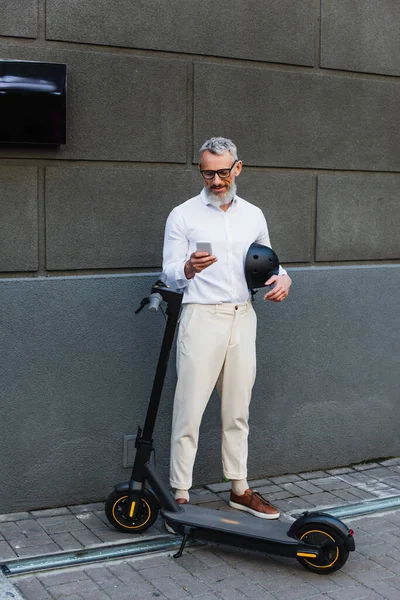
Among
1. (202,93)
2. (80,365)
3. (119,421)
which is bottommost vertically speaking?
(119,421)

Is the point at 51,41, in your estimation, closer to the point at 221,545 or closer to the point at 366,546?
the point at 221,545

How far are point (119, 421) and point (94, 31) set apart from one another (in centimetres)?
239

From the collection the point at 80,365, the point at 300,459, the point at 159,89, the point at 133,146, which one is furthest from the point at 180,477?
the point at 159,89

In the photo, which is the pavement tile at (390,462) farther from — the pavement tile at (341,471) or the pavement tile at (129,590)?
the pavement tile at (129,590)

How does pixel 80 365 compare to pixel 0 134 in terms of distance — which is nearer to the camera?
pixel 0 134

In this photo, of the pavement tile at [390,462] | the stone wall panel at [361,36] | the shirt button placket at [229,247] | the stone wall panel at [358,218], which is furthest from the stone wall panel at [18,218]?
the pavement tile at [390,462]

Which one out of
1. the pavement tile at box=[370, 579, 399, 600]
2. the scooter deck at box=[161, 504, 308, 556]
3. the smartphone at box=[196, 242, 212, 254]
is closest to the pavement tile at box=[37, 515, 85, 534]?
the scooter deck at box=[161, 504, 308, 556]

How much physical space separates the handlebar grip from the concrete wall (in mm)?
893

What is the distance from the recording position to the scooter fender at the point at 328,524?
4.54 metres

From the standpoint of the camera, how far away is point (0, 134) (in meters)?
4.98

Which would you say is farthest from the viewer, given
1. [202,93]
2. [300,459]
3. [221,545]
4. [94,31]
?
[300,459]

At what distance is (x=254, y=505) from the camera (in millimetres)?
5383

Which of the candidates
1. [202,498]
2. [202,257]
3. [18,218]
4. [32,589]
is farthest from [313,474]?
[18,218]

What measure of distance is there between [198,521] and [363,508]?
139cm
